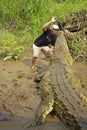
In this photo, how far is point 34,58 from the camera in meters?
7.68

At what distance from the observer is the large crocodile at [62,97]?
4.45 m

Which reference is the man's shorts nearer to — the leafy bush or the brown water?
the brown water

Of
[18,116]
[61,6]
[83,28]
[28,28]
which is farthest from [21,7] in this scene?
[18,116]

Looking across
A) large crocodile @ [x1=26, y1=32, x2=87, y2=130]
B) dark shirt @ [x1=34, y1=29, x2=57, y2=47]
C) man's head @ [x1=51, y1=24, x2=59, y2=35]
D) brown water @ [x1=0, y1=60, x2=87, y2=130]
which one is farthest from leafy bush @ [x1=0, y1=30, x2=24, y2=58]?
large crocodile @ [x1=26, y1=32, x2=87, y2=130]

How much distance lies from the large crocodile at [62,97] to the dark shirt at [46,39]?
3.05 ft

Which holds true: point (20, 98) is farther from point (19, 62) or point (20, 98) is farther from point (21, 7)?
point (21, 7)

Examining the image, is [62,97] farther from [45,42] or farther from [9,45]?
[9,45]

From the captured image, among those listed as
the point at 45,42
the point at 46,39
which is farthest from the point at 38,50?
Result: the point at 46,39

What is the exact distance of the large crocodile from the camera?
175 inches

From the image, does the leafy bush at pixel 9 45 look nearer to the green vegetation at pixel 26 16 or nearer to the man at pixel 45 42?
the green vegetation at pixel 26 16

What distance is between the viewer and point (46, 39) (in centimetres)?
748

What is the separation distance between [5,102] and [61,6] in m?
6.58

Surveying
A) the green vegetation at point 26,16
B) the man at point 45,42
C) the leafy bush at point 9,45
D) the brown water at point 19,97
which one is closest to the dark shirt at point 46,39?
the man at point 45,42

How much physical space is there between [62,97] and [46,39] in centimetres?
278
